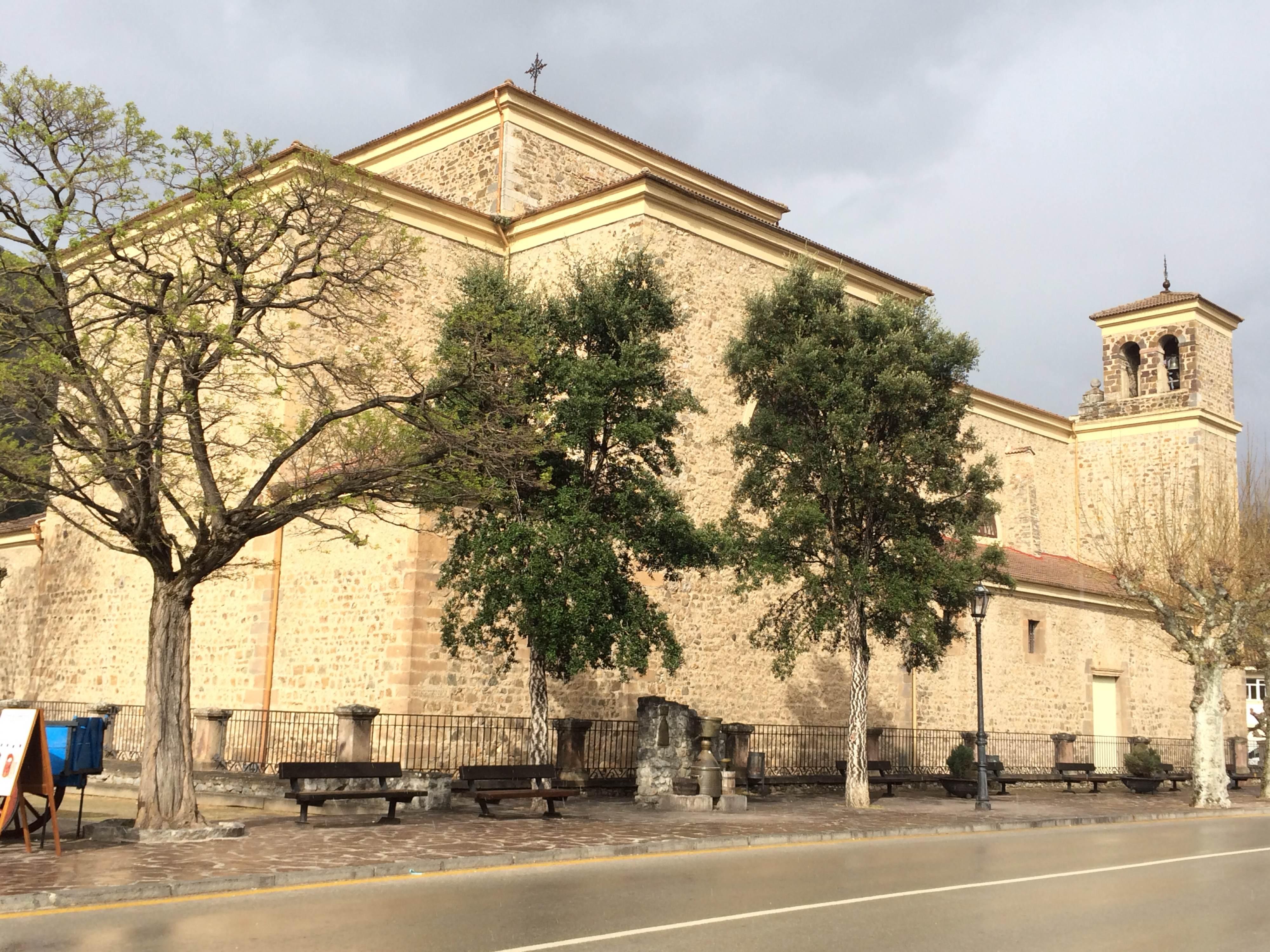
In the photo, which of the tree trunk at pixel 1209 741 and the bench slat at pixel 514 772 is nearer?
the bench slat at pixel 514 772

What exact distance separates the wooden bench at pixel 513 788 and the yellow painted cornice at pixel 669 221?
11.7 meters

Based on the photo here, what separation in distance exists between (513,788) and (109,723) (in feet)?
33.2

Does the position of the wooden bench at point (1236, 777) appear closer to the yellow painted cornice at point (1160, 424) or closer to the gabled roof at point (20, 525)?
the yellow painted cornice at point (1160, 424)

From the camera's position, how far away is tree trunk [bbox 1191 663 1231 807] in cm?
2192

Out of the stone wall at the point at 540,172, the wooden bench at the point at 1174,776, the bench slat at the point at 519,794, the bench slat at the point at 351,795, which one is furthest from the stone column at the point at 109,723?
the wooden bench at the point at 1174,776

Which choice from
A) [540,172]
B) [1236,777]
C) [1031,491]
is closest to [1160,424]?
[1031,491]

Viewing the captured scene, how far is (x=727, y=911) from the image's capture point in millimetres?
8250

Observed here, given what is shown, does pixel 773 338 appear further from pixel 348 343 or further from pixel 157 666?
pixel 157 666

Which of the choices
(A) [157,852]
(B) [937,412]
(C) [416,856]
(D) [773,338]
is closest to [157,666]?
(A) [157,852]

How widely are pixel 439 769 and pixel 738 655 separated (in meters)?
7.46

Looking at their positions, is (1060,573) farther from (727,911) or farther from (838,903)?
(727,911)

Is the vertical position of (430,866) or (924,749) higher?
(430,866)

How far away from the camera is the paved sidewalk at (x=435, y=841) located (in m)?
9.08

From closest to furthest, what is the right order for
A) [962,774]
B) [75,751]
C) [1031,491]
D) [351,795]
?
[75,751]
[351,795]
[962,774]
[1031,491]
